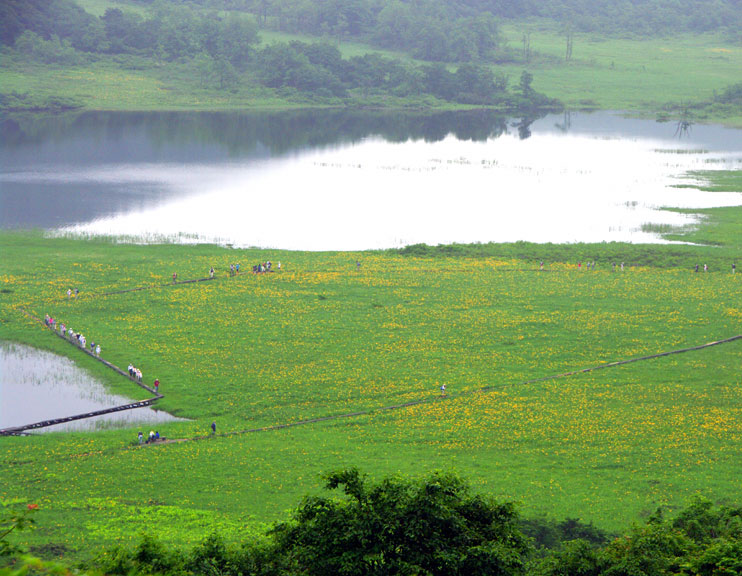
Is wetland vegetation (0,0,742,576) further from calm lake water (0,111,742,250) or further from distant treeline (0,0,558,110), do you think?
distant treeline (0,0,558,110)

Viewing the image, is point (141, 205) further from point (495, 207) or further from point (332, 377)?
point (332, 377)

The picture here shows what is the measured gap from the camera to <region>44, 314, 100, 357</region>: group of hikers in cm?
5666

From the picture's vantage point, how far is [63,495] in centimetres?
3788

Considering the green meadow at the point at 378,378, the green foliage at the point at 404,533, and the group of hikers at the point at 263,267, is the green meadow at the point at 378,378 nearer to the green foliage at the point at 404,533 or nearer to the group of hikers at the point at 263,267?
the group of hikers at the point at 263,267

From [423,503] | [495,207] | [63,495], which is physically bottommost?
[63,495]

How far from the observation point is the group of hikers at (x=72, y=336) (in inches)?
2231

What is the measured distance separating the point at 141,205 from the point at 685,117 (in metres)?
122

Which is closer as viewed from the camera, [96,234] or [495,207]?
[96,234]

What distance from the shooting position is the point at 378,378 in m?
52.8

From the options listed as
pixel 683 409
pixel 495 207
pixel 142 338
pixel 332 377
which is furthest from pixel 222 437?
pixel 495 207

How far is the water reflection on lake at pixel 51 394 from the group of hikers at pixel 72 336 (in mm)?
1719

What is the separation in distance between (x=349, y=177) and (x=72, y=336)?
70.2 metres

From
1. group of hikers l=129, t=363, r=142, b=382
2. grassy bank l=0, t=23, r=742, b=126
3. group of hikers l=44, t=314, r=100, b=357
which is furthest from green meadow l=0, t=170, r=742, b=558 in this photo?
grassy bank l=0, t=23, r=742, b=126

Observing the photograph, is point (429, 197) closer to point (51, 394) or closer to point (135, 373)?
point (135, 373)
